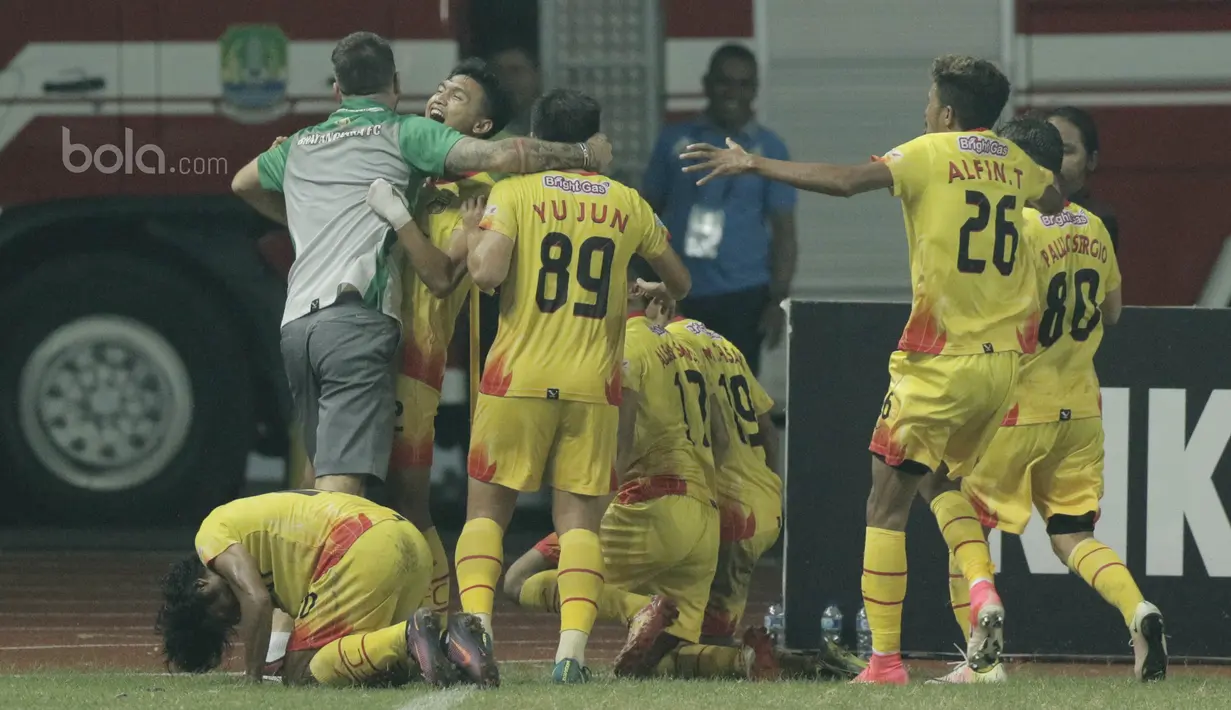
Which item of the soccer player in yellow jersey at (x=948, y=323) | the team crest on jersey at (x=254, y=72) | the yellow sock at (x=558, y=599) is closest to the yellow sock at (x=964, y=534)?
the soccer player in yellow jersey at (x=948, y=323)

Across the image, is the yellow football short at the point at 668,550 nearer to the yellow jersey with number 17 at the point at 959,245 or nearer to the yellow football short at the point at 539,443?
the yellow football short at the point at 539,443

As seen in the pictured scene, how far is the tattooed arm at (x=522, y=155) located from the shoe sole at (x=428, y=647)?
1498mm

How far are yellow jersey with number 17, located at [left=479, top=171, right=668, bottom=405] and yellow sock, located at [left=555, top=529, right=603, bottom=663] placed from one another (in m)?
0.46

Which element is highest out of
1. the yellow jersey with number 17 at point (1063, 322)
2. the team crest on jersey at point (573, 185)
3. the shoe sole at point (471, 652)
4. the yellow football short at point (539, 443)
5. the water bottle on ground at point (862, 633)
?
the team crest on jersey at point (573, 185)

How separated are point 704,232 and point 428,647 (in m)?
4.69

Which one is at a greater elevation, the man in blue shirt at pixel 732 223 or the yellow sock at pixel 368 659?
the man in blue shirt at pixel 732 223

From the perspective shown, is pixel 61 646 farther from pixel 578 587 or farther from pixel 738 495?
pixel 738 495

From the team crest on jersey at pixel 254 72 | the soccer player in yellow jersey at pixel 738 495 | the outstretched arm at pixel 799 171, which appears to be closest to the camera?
the outstretched arm at pixel 799 171

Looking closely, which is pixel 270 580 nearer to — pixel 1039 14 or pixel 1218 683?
pixel 1218 683

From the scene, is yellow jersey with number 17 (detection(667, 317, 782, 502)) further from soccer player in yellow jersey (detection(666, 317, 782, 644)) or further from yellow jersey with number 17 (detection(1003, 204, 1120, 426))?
yellow jersey with number 17 (detection(1003, 204, 1120, 426))

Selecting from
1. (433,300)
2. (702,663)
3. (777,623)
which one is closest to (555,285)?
(433,300)

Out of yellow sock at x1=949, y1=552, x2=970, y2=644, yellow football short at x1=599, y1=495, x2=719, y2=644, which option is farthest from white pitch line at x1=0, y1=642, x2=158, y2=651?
yellow sock at x1=949, y1=552, x2=970, y2=644

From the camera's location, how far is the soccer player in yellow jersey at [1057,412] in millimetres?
7773

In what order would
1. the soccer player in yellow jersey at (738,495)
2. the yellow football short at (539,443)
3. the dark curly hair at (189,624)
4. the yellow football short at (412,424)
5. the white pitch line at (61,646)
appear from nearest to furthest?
the dark curly hair at (189,624) < the yellow football short at (539,443) < the yellow football short at (412,424) < the soccer player in yellow jersey at (738,495) < the white pitch line at (61,646)
